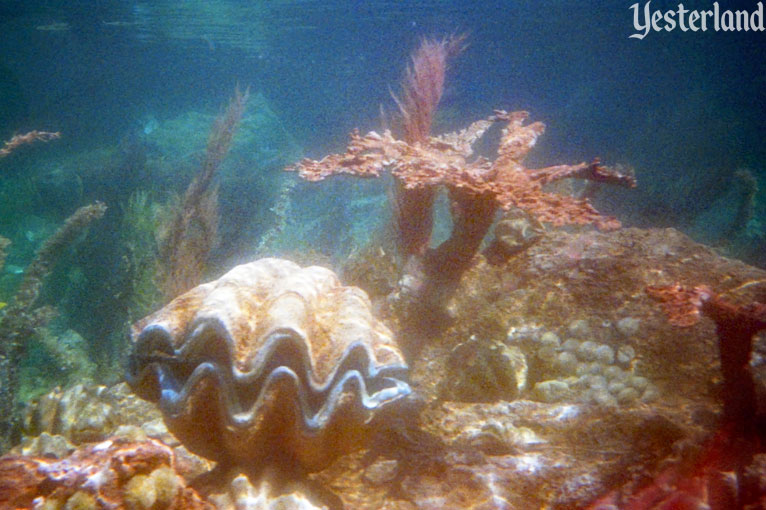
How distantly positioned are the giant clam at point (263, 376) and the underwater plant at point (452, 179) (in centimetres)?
135

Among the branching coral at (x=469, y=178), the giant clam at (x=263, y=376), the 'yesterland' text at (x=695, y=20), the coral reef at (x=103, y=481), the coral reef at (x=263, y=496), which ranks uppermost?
the 'yesterland' text at (x=695, y=20)

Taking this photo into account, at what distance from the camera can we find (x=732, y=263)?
15.2 feet

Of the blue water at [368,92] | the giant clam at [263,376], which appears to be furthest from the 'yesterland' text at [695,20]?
the giant clam at [263,376]

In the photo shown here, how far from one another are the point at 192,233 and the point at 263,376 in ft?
18.7

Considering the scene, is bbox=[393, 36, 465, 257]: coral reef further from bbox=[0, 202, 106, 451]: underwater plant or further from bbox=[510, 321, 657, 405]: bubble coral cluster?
bbox=[0, 202, 106, 451]: underwater plant

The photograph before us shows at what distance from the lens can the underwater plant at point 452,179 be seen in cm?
330

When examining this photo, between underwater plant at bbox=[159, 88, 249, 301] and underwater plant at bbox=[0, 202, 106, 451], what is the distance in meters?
1.68

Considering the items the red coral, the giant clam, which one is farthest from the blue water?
the red coral

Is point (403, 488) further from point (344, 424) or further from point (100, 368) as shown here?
point (100, 368)

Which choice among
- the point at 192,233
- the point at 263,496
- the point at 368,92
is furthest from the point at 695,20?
the point at 263,496

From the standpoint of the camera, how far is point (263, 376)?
7.84ft

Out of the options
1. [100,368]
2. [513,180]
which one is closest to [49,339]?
[100,368]

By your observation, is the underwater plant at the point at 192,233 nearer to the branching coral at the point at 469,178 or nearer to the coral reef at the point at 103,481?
the branching coral at the point at 469,178

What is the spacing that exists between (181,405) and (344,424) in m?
0.88
